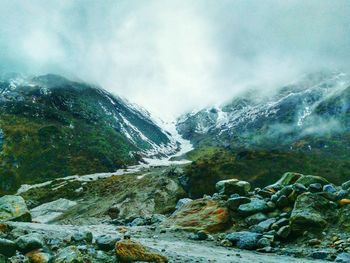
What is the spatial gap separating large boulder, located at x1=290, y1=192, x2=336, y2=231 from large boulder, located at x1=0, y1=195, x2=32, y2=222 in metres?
29.8

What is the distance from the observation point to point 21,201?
4753 centimetres

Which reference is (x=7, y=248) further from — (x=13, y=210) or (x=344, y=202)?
(x=13, y=210)

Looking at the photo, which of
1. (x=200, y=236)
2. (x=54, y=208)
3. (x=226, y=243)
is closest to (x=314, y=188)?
(x=226, y=243)

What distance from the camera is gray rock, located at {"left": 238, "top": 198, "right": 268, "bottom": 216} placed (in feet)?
116

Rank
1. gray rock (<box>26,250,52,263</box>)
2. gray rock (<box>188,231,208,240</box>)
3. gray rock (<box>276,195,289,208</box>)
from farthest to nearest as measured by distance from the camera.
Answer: gray rock (<box>276,195,289,208</box>) → gray rock (<box>188,231,208,240</box>) → gray rock (<box>26,250,52,263</box>)

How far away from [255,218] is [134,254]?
54.4ft

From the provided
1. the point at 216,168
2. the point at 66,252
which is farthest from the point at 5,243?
the point at 216,168

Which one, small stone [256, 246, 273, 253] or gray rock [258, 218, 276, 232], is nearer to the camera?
small stone [256, 246, 273, 253]

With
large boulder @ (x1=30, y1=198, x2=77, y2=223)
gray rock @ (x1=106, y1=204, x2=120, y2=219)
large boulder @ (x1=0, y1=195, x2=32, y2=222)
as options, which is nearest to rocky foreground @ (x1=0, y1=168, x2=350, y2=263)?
large boulder @ (x1=0, y1=195, x2=32, y2=222)

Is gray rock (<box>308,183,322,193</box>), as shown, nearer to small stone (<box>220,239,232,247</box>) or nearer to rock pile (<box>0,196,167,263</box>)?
small stone (<box>220,239,232,247</box>)

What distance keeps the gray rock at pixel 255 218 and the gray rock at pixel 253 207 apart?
0.63 metres

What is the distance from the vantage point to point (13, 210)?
4519cm

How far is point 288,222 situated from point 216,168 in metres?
167

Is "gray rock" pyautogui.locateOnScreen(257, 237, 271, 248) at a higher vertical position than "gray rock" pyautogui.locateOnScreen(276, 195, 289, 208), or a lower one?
lower
